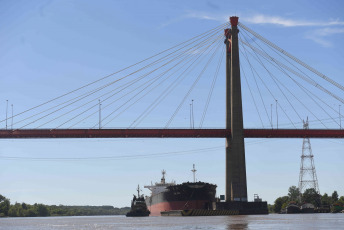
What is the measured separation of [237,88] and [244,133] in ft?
22.5

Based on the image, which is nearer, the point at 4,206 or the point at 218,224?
the point at 218,224

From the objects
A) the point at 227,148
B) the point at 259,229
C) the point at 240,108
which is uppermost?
the point at 240,108

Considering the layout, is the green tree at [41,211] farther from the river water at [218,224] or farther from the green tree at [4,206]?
the river water at [218,224]

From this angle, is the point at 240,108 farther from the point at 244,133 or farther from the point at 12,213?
the point at 12,213

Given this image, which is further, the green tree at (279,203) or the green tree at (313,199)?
the green tree at (279,203)

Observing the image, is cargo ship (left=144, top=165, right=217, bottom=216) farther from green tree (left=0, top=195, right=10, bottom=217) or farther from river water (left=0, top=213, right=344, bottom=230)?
green tree (left=0, top=195, right=10, bottom=217)

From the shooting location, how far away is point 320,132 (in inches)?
3268

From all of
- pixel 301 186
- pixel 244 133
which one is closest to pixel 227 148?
pixel 244 133

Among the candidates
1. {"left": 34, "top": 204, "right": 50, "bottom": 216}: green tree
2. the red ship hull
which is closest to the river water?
the red ship hull

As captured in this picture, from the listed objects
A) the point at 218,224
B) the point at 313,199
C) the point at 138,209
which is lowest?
the point at 218,224

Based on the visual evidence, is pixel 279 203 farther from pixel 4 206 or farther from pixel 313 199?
pixel 4 206

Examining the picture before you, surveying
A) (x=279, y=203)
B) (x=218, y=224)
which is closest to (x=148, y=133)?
(x=218, y=224)

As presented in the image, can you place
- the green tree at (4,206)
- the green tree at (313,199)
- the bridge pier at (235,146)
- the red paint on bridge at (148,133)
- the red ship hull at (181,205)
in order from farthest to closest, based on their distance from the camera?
the green tree at (4,206) < the green tree at (313,199) < the red ship hull at (181,205) < the red paint on bridge at (148,133) < the bridge pier at (235,146)

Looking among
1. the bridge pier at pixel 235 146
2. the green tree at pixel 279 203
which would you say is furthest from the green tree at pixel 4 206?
the bridge pier at pixel 235 146
